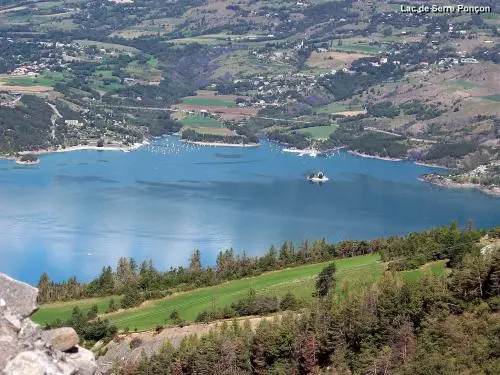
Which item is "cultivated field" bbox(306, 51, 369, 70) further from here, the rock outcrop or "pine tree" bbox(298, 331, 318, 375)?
the rock outcrop

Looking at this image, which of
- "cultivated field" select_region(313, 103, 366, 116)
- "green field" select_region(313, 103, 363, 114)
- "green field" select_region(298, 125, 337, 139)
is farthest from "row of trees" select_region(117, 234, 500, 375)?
"green field" select_region(313, 103, 363, 114)

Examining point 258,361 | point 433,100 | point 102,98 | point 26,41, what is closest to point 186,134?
point 102,98

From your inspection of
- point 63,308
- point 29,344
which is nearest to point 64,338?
point 29,344

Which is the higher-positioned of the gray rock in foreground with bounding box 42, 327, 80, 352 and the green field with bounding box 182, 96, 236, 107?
the gray rock in foreground with bounding box 42, 327, 80, 352

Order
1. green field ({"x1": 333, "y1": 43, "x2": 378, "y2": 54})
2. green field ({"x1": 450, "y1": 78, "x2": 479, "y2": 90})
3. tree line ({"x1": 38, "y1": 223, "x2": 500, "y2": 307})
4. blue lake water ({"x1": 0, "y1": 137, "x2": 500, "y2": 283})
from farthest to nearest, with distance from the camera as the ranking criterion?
1. green field ({"x1": 333, "y1": 43, "x2": 378, "y2": 54})
2. green field ({"x1": 450, "y1": 78, "x2": 479, "y2": 90})
3. blue lake water ({"x1": 0, "y1": 137, "x2": 500, "y2": 283})
4. tree line ({"x1": 38, "y1": 223, "x2": 500, "y2": 307})

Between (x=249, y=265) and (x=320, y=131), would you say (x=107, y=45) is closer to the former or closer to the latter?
(x=320, y=131)

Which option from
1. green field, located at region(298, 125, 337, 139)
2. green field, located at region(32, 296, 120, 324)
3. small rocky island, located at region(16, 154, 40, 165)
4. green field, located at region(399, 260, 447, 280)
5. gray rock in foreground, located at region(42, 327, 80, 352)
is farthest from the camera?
green field, located at region(298, 125, 337, 139)

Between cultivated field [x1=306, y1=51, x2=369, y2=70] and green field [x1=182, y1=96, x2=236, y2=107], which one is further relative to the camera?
cultivated field [x1=306, y1=51, x2=369, y2=70]

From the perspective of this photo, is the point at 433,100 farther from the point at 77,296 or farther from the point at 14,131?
the point at 77,296
